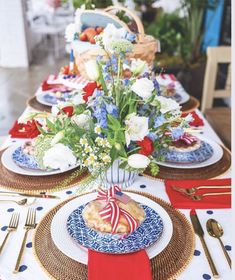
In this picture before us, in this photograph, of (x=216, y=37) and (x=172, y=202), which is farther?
(x=216, y=37)

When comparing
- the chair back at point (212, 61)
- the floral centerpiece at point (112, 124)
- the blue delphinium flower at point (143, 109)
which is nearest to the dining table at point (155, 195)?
the floral centerpiece at point (112, 124)

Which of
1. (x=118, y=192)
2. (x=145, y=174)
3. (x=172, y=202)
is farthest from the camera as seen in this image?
(x=145, y=174)

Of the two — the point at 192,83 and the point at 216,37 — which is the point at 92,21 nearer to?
the point at 192,83

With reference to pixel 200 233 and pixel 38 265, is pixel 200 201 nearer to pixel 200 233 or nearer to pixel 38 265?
pixel 200 233

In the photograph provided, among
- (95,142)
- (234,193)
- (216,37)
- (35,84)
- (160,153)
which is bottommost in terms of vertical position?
(35,84)

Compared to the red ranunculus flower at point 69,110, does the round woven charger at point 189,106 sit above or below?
below

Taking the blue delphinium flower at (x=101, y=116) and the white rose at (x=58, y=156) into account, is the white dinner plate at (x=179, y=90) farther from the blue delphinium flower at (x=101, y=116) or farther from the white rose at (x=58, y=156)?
the white rose at (x=58, y=156)

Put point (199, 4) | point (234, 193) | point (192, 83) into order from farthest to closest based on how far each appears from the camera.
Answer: point (192, 83)
point (199, 4)
point (234, 193)

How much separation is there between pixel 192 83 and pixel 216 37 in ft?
3.72

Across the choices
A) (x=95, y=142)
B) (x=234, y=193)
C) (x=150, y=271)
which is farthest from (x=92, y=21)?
(x=234, y=193)

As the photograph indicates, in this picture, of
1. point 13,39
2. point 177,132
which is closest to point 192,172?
point 177,132

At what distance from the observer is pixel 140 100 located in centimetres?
94

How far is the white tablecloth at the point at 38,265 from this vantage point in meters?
0.78

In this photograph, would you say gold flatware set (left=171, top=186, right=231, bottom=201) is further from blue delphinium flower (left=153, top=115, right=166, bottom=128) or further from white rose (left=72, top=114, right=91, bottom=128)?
white rose (left=72, top=114, right=91, bottom=128)
